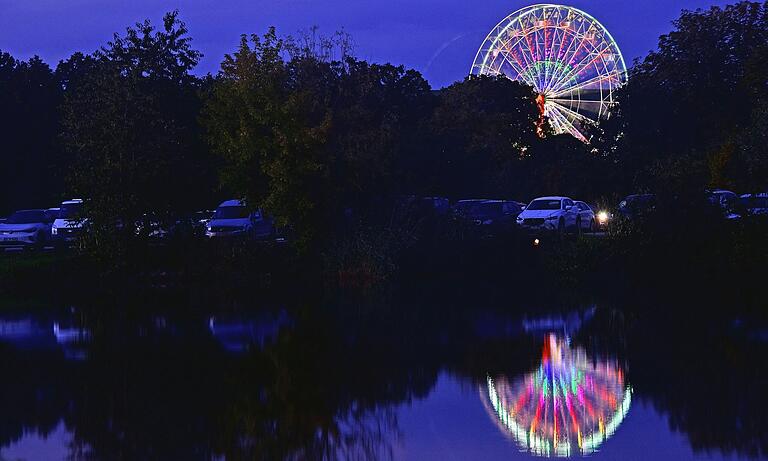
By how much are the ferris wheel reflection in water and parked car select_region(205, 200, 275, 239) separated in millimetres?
22854

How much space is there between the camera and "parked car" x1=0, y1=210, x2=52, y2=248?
129 feet

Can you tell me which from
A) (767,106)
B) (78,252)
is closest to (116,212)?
(78,252)

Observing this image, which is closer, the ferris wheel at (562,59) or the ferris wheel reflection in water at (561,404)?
the ferris wheel reflection in water at (561,404)

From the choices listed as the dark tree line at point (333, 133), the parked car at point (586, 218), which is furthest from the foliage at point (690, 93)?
the parked car at point (586, 218)

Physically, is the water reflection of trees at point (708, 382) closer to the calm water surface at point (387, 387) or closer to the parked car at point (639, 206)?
the calm water surface at point (387, 387)

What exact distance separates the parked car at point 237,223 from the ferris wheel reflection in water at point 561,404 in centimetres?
2285

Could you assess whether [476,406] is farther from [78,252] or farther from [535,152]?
[535,152]

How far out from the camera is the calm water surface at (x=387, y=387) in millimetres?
11609

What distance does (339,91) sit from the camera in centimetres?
3644

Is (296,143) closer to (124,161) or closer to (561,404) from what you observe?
(124,161)

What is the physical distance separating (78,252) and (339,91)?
1011cm

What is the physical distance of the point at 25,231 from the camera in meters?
39.4

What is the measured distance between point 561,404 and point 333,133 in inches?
849

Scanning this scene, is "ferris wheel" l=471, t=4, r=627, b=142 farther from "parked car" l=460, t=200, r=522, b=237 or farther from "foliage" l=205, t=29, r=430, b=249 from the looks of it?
"foliage" l=205, t=29, r=430, b=249
